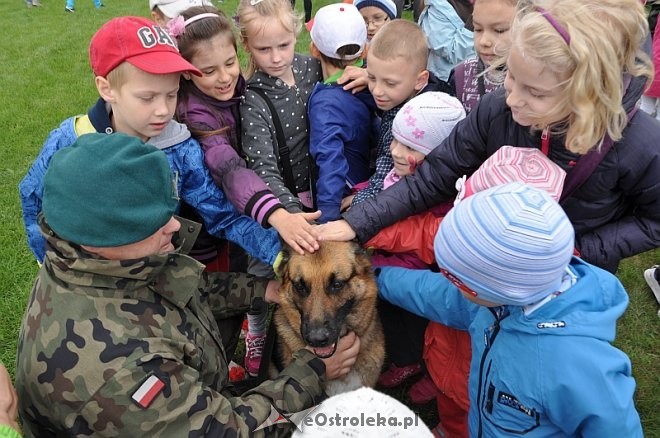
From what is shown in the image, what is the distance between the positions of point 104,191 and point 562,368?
6.30 feet

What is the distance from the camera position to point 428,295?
2936mm

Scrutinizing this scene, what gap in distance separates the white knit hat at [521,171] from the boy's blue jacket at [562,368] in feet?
1.32

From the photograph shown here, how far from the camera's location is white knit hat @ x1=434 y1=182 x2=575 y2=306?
190cm

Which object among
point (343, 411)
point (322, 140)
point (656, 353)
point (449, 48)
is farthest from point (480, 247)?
point (656, 353)

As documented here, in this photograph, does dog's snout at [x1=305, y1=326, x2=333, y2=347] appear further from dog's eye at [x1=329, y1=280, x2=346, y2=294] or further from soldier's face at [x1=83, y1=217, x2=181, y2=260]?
soldier's face at [x1=83, y1=217, x2=181, y2=260]

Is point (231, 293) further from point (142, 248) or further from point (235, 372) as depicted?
point (142, 248)

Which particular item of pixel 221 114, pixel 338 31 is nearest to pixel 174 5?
pixel 221 114

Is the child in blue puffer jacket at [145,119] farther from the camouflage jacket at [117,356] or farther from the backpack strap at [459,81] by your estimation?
the backpack strap at [459,81]

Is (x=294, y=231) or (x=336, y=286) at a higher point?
(x=294, y=231)

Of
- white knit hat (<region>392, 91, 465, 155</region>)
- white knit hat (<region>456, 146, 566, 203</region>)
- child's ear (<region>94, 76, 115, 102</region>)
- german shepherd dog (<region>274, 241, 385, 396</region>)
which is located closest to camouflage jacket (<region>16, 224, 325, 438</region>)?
german shepherd dog (<region>274, 241, 385, 396</region>)

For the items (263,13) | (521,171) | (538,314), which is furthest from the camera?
(263,13)

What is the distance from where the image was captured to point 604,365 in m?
2.02

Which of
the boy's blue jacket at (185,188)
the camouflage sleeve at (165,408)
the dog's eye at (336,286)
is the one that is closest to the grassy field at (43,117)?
the boy's blue jacket at (185,188)

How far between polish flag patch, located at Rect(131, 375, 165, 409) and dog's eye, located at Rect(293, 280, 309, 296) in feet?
4.44
